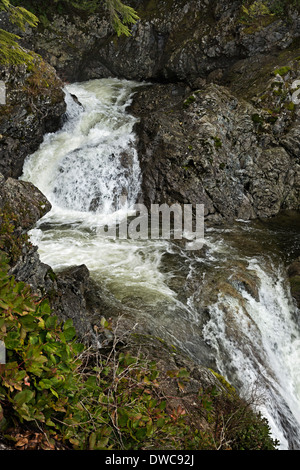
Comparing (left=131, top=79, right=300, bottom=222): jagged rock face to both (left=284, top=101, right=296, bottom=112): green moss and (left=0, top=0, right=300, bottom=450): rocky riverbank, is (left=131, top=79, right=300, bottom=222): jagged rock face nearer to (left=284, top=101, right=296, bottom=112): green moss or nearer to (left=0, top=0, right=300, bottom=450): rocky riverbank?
(left=0, top=0, right=300, bottom=450): rocky riverbank

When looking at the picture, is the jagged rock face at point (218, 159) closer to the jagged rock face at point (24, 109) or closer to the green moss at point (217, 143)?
the green moss at point (217, 143)

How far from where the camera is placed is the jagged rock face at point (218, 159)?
13.6m

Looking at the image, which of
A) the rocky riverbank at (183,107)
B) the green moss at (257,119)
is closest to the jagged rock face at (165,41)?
the rocky riverbank at (183,107)

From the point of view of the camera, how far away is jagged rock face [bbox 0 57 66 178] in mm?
12719

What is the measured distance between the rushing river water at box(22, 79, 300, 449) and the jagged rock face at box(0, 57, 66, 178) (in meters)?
0.78

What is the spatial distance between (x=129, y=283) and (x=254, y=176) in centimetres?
914

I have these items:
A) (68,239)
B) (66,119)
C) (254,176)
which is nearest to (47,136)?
(66,119)

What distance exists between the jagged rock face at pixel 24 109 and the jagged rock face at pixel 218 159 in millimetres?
4220

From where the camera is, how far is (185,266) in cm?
923

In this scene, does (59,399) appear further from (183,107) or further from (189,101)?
(189,101)

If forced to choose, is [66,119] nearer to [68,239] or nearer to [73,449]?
[68,239]

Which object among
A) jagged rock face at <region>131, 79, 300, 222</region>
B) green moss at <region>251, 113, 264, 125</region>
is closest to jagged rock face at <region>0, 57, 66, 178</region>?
jagged rock face at <region>131, 79, 300, 222</region>

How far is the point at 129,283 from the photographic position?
26.5 feet

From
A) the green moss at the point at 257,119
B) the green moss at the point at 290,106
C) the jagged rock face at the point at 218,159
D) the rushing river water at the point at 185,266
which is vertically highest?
the green moss at the point at 290,106
